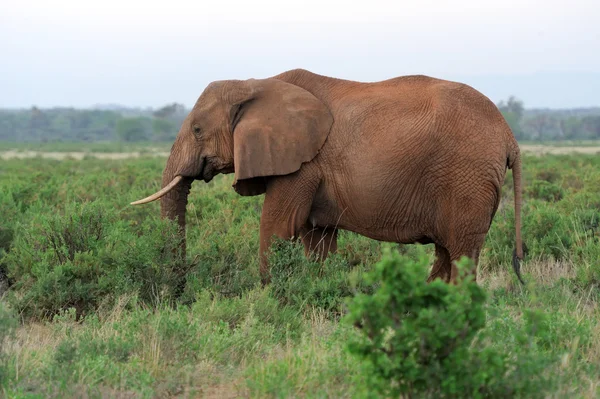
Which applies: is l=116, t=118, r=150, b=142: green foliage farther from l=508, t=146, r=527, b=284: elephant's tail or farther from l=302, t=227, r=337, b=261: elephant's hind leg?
l=508, t=146, r=527, b=284: elephant's tail

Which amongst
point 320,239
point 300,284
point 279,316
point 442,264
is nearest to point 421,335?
point 279,316

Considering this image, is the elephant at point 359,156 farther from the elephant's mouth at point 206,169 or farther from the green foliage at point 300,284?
the green foliage at point 300,284

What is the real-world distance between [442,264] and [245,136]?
80.2 inches

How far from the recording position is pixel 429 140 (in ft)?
21.6

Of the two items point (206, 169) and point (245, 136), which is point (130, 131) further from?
point (245, 136)

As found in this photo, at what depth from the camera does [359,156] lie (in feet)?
22.4

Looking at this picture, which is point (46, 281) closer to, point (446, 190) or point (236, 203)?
point (446, 190)

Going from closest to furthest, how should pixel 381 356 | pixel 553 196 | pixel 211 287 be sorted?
pixel 381 356 < pixel 211 287 < pixel 553 196

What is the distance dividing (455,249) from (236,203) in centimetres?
467

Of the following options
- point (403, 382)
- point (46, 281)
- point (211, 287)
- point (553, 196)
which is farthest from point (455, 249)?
point (553, 196)

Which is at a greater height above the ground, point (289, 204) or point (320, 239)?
point (289, 204)

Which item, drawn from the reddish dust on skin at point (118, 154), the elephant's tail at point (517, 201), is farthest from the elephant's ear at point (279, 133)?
the reddish dust on skin at point (118, 154)

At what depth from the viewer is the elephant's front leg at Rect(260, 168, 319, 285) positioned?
6.98 metres

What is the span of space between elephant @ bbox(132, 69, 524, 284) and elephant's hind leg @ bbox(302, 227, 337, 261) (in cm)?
12
